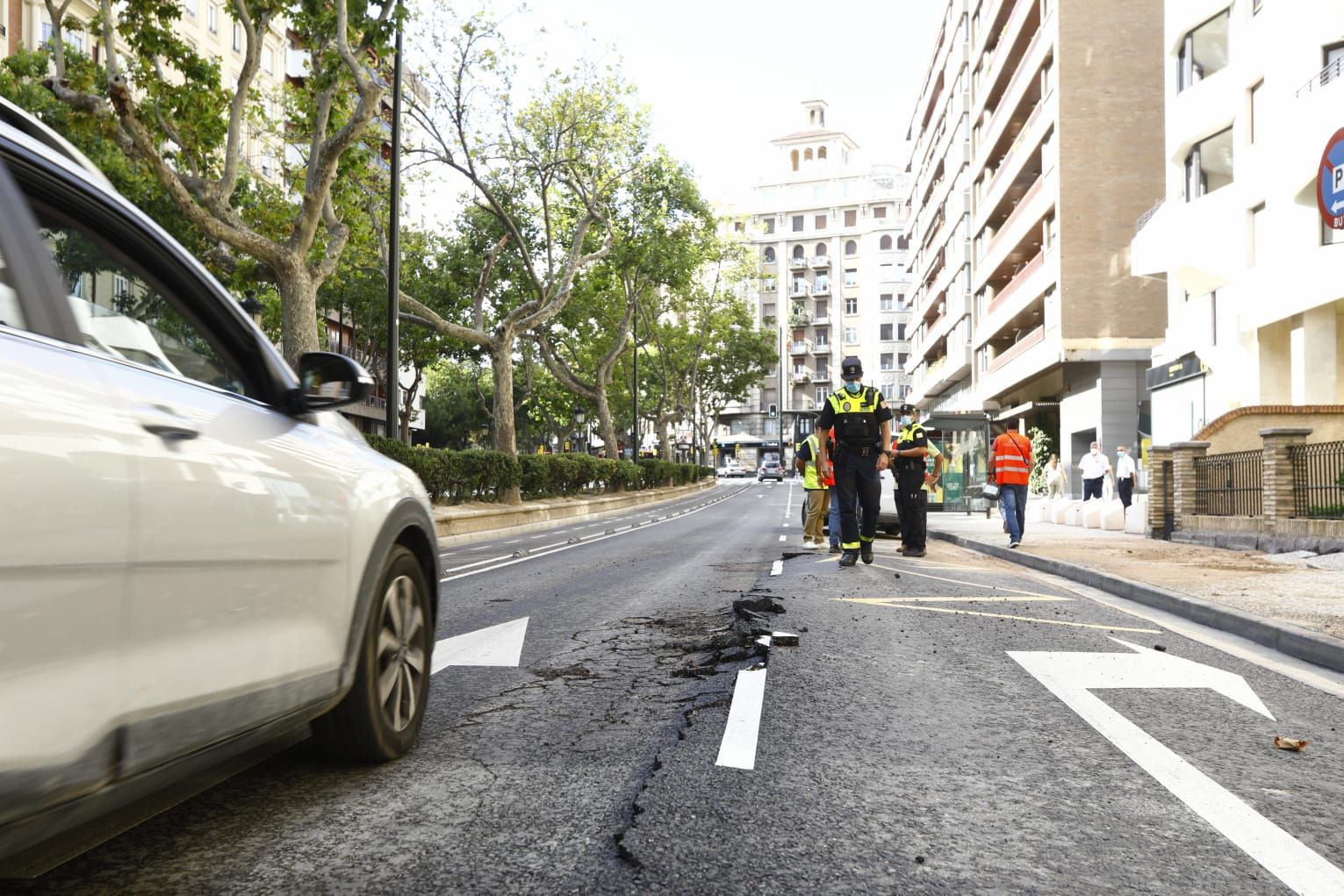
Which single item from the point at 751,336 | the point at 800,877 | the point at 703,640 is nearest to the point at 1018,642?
the point at 703,640

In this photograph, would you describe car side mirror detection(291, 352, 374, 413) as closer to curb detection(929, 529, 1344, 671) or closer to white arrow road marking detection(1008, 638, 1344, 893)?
white arrow road marking detection(1008, 638, 1344, 893)

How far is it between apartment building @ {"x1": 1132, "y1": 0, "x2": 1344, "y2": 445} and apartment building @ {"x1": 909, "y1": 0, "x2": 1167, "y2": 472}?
4.70 m

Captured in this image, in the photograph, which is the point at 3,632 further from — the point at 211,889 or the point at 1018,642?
the point at 1018,642

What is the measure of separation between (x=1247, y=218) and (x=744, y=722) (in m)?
23.5

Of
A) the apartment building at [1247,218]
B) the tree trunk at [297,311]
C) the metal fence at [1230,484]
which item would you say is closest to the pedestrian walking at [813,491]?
the metal fence at [1230,484]

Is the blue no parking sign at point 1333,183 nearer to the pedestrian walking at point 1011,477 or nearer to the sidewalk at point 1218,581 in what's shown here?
the sidewalk at point 1218,581

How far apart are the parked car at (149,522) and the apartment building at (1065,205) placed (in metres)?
34.6

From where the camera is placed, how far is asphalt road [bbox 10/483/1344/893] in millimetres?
2908

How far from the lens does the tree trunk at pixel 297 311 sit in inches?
722

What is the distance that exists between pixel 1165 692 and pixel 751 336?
66.7 metres

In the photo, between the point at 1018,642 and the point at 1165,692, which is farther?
the point at 1018,642

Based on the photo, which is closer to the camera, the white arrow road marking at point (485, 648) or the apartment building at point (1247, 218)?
the white arrow road marking at point (485, 648)

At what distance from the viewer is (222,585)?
268cm

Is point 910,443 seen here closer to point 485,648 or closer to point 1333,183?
point 485,648
